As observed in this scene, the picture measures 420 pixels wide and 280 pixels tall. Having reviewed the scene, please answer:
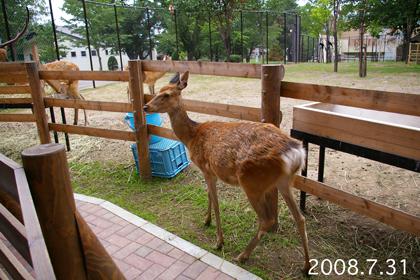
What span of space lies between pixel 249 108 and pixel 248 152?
94cm

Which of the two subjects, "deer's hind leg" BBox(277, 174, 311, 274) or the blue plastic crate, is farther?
the blue plastic crate

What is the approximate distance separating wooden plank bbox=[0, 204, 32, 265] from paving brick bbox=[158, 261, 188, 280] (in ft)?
4.77

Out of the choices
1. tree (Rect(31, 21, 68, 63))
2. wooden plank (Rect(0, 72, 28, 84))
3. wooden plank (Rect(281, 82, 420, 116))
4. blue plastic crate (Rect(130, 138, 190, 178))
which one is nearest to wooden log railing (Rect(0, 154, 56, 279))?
wooden plank (Rect(281, 82, 420, 116))

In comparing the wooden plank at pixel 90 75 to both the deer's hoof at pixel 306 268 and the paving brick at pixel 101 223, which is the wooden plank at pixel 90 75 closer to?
the paving brick at pixel 101 223

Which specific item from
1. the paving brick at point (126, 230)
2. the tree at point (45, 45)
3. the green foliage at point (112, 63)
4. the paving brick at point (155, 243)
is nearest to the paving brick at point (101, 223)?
the paving brick at point (126, 230)

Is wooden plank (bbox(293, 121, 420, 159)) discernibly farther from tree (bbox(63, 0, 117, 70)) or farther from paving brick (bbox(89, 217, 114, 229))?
tree (bbox(63, 0, 117, 70))

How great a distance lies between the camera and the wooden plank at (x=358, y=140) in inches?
96.7

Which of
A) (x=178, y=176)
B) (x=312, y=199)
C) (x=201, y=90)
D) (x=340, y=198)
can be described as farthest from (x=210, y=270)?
(x=201, y=90)

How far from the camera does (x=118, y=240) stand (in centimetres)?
318

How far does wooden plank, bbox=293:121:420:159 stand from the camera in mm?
2457

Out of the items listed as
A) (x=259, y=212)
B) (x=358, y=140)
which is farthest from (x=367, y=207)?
(x=259, y=212)

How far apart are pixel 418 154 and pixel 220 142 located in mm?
1601

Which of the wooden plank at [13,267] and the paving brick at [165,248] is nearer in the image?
the wooden plank at [13,267]

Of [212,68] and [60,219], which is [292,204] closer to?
[212,68]
